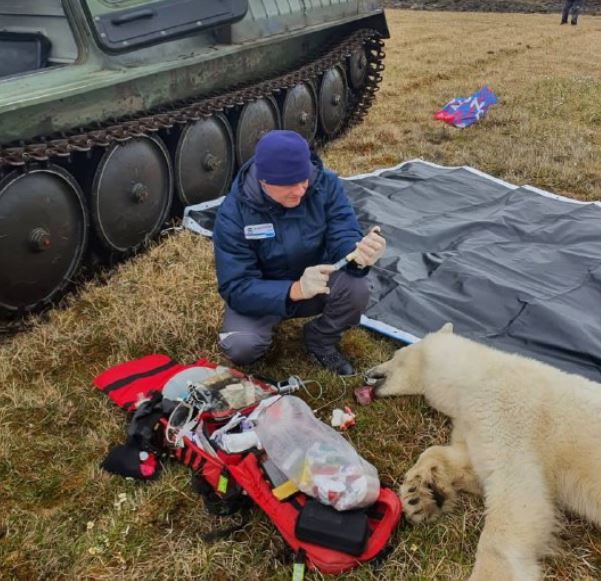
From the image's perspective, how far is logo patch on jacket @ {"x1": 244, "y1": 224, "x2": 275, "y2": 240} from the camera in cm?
358

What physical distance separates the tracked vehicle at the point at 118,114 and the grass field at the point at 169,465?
1.27 feet

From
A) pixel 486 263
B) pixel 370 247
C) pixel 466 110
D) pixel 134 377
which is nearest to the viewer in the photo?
pixel 370 247

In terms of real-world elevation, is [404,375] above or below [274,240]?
below

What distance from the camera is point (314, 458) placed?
2.85m

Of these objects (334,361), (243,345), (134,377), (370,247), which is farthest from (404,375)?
(134,377)

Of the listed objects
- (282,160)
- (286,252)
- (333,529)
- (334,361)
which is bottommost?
(334,361)

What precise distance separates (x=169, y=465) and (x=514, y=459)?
59.4 inches

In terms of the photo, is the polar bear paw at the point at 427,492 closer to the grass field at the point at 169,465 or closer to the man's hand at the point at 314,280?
the grass field at the point at 169,465

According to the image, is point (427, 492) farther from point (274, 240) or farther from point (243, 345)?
point (274, 240)

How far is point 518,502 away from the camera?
2729 mm

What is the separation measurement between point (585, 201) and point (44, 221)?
466 cm

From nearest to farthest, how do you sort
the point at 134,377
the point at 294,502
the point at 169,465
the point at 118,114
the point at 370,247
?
the point at 294,502, the point at 169,465, the point at 370,247, the point at 134,377, the point at 118,114

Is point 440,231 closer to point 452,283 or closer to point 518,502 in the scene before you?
point 452,283

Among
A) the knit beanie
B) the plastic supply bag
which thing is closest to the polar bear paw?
the plastic supply bag
